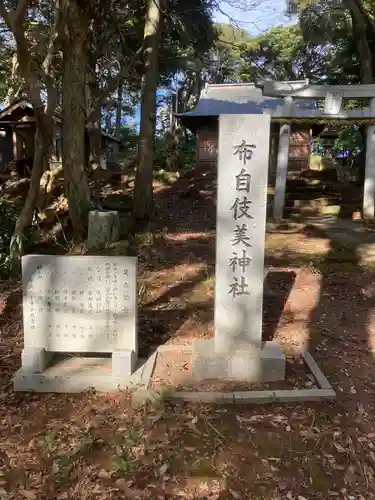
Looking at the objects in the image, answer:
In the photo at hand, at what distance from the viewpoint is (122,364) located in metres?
3.75

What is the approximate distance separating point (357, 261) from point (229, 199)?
4.64m

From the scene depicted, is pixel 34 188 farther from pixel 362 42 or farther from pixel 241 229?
pixel 362 42

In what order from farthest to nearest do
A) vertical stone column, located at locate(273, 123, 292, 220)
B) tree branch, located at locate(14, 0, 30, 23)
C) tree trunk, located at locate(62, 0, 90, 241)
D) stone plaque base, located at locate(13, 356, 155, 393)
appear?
vertical stone column, located at locate(273, 123, 292, 220) → tree trunk, located at locate(62, 0, 90, 241) → tree branch, located at locate(14, 0, 30, 23) → stone plaque base, located at locate(13, 356, 155, 393)

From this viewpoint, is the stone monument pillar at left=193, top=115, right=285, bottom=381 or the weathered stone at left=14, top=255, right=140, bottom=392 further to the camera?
the weathered stone at left=14, top=255, right=140, bottom=392

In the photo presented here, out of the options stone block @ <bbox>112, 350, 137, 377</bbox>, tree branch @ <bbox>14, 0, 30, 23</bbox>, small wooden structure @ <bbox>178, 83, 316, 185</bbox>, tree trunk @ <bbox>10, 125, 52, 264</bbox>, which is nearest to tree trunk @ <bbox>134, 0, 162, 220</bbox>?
tree trunk @ <bbox>10, 125, 52, 264</bbox>

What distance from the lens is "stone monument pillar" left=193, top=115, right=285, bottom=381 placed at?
3.53 m

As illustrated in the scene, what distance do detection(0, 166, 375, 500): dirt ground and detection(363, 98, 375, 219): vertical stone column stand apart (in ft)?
22.2

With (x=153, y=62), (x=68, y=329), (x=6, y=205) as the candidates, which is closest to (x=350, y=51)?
(x=153, y=62)

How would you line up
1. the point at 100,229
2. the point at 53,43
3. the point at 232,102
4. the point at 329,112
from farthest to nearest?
the point at 232,102 < the point at 329,112 < the point at 100,229 < the point at 53,43

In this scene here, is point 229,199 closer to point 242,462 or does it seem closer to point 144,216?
point 242,462

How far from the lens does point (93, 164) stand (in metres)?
16.8

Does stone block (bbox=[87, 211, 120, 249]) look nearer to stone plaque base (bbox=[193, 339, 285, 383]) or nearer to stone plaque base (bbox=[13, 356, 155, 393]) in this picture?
Result: stone plaque base (bbox=[13, 356, 155, 393])

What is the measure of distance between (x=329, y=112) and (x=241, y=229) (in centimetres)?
841

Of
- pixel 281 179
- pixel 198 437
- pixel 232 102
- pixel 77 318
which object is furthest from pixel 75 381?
pixel 232 102
